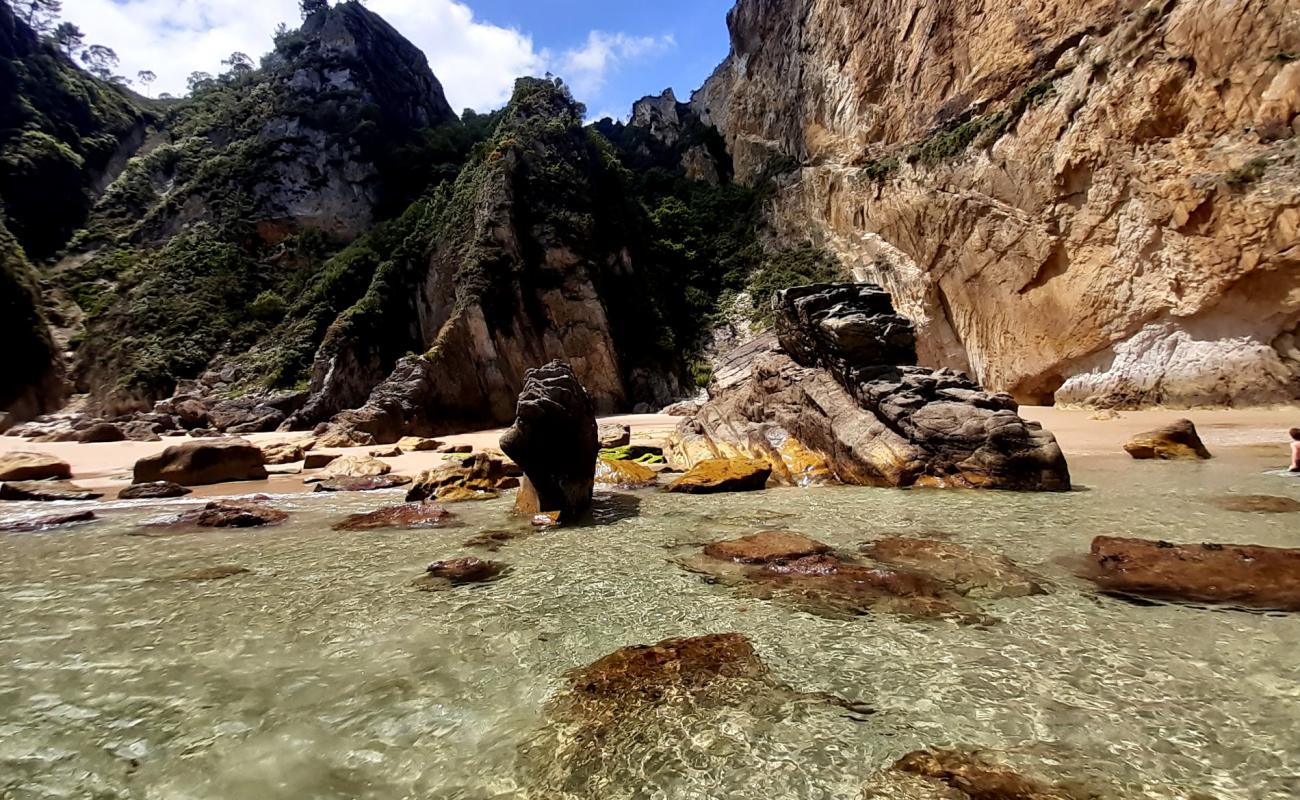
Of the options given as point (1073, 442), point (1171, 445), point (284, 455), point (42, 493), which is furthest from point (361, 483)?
point (1073, 442)

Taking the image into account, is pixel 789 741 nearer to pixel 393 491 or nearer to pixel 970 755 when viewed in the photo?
pixel 970 755

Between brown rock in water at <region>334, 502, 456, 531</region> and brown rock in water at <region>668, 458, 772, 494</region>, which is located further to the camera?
brown rock in water at <region>668, 458, 772, 494</region>

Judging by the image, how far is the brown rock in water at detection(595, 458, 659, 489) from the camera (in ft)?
31.2

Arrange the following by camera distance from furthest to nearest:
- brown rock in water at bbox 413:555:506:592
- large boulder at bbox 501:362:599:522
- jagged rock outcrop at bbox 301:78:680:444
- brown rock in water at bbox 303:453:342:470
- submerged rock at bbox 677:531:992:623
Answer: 1. jagged rock outcrop at bbox 301:78:680:444
2. brown rock in water at bbox 303:453:342:470
3. large boulder at bbox 501:362:599:522
4. brown rock in water at bbox 413:555:506:592
5. submerged rock at bbox 677:531:992:623

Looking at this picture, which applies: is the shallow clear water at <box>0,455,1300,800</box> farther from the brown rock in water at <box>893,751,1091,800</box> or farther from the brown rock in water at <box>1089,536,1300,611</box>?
the brown rock in water at <box>1089,536,1300,611</box>

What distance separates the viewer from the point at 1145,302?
15422 mm

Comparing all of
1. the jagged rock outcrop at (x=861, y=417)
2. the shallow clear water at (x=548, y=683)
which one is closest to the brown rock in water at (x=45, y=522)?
the shallow clear water at (x=548, y=683)

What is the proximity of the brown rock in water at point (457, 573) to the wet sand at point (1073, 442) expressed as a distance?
6373 millimetres

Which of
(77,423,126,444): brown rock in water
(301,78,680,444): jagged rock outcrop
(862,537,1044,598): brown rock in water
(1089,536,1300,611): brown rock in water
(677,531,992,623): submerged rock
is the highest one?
(301,78,680,444): jagged rock outcrop

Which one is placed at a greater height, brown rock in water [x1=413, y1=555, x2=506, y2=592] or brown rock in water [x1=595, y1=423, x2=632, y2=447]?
brown rock in water [x1=595, y1=423, x2=632, y2=447]

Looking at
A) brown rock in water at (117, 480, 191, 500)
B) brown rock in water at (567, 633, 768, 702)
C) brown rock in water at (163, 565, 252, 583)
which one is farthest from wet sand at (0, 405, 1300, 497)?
brown rock in water at (567, 633, 768, 702)

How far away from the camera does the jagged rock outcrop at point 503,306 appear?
918 inches

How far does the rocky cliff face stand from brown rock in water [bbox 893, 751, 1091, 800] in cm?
1773

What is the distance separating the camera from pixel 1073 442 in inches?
460
